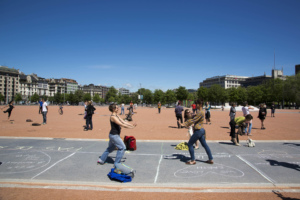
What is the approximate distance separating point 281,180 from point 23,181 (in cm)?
656

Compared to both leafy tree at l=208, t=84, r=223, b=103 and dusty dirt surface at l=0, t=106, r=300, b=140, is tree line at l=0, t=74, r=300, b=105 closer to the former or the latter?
leafy tree at l=208, t=84, r=223, b=103

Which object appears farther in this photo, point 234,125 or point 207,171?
point 234,125

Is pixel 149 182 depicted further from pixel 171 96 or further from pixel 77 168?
pixel 171 96

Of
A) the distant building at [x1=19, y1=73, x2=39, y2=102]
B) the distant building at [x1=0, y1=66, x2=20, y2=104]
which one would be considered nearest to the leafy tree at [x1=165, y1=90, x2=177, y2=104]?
the distant building at [x1=0, y1=66, x2=20, y2=104]

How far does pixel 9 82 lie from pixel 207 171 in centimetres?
15317

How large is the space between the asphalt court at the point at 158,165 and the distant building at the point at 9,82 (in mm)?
138983

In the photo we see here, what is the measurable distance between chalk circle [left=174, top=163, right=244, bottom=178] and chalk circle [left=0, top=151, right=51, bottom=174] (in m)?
4.34

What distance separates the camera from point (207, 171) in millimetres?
5645

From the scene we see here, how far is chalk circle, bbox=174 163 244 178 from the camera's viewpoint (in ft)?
17.6

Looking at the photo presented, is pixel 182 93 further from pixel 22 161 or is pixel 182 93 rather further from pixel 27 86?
pixel 27 86

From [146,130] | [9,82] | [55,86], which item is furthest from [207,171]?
[55,86]

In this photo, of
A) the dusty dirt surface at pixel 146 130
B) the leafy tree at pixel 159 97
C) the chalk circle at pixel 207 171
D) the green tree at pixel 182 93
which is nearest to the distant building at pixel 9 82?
the leafy tree at pixel 159 97

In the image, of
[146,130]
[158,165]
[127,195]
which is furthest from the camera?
[146,130]

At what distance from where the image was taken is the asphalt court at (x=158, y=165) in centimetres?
504
